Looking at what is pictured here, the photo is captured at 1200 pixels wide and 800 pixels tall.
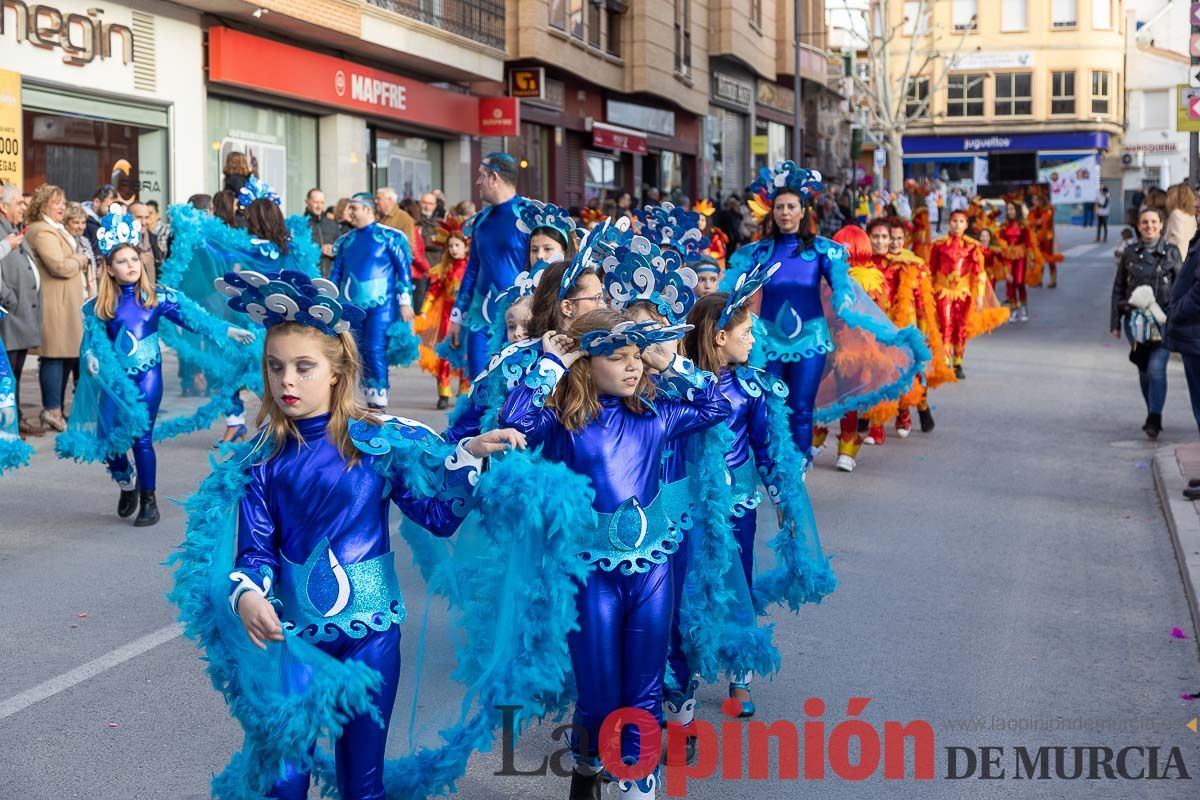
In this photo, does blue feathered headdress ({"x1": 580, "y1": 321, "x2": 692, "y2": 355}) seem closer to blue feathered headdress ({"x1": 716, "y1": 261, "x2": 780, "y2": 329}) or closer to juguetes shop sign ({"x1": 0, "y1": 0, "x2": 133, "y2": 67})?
blue feathered headdress ({"x1": 716, "y1": 261, "x2": 780, "y2": 329})

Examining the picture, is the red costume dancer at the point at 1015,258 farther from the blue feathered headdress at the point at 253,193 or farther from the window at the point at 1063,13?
the window at the point at 1063,13

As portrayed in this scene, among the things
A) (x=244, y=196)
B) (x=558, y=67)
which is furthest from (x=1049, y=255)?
(x=244, y=196)

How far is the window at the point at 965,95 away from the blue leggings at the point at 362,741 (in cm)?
8043

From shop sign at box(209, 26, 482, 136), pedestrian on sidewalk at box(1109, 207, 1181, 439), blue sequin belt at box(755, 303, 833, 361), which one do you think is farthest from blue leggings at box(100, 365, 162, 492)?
shop sign at box(209, 26, 482, 136)

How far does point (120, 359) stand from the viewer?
871 centimetres

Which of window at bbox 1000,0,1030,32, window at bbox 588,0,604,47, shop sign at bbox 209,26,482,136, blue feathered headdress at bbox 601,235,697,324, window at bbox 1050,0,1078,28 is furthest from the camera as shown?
window at bbox 1050,0,1078,28

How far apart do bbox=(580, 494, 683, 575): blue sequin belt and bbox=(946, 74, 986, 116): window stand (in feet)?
261

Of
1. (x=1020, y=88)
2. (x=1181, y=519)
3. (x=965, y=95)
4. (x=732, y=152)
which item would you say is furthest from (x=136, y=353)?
(x=965, y=95)

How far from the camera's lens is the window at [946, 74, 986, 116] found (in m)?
80.1

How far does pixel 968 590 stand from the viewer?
7.59 metres

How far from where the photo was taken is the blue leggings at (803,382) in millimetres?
9031

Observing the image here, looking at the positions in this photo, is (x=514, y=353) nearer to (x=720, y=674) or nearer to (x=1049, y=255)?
(x=720, y=674)

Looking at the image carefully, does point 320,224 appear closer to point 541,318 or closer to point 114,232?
point 114,232

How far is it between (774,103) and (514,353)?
2000 inches
